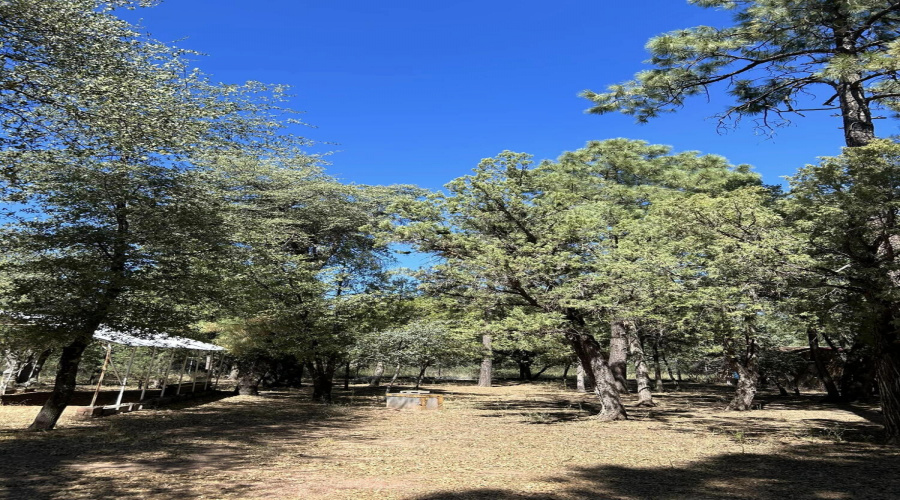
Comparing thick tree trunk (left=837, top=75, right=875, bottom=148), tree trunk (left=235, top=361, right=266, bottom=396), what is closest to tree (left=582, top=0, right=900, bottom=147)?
thick tree trunk (left=837, top=75, right=875, bottom=148)

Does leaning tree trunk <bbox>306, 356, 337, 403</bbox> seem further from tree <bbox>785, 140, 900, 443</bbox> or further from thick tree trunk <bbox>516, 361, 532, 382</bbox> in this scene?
thick tree trunk <bbox>516, 361, 532, 382</bbox>

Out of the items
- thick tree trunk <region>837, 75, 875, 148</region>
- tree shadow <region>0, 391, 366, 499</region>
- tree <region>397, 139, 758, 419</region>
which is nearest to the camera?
tree shadow <region>0, 391, 366, 499</region>

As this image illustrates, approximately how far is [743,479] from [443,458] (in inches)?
162

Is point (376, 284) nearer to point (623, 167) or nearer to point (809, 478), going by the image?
point (623, 167)

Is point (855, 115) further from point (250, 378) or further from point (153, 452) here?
point (250, 378)

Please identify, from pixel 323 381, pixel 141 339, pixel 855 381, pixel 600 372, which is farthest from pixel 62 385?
pixel 855 381

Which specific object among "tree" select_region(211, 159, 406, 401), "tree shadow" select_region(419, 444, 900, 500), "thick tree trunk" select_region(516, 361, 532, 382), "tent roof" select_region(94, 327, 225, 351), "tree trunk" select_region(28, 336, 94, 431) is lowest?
"tree shadow" select_region(419, 444, 900, 500)

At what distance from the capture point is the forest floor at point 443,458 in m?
5.72

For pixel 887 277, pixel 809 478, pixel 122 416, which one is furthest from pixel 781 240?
pixel 122 416

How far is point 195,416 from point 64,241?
245 inches

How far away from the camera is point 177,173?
1065 cm

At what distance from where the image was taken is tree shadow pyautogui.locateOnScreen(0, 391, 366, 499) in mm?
5684

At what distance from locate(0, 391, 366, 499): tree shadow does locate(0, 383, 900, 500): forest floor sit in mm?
26

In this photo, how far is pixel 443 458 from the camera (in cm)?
795
